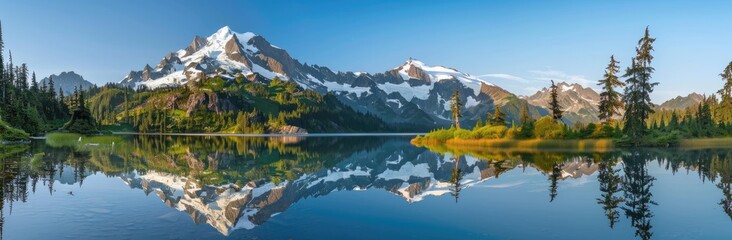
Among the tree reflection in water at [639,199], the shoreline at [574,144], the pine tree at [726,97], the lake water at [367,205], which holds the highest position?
the pine tree at [726,97]

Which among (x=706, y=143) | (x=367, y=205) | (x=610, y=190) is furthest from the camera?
(x=706, y=143)

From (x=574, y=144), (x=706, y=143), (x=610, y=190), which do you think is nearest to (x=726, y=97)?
(x=706, y=143)

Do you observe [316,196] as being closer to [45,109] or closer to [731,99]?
[731,99]

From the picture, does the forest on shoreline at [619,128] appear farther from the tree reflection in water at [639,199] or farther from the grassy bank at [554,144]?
the tree reflection in water at [639,199]

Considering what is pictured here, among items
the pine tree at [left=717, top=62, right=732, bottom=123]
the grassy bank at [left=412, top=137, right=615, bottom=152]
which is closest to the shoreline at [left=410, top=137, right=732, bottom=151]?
the grassy bank at [left=412, top=137, right=615, bottom=152]

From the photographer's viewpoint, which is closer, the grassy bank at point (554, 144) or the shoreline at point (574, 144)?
the grassy bank at point (554, 144)

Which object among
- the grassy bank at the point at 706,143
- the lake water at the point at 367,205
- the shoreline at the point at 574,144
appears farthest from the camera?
A: the grassy bank at the point at 706,143

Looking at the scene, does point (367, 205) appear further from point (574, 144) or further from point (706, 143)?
point (706, 143)

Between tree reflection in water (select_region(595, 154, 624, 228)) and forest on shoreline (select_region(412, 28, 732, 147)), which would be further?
forest on shoreline (select_region(412, 28, 732, 147))

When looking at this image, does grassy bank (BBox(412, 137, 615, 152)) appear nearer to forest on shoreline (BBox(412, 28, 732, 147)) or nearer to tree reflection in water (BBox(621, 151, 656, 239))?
forest on shoreline (BBox(412, 28, 732, 147))

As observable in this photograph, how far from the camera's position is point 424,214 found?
2380 centimetres

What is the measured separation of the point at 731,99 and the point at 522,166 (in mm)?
105152

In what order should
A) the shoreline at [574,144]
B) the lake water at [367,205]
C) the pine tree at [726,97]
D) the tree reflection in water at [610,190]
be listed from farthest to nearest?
the pine tree at [726,97], the shoreline at [574,144], the tree reflection in water at [610,190], the lake water at [367,205]

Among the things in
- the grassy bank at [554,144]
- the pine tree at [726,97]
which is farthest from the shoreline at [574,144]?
the pine tree at [726,97]
